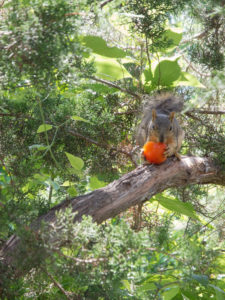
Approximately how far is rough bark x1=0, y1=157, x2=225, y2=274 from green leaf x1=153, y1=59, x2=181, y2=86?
A: 1.15 ft

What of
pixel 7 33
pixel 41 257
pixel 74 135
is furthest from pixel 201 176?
pixel 7 33

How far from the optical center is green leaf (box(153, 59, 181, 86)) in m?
1.59

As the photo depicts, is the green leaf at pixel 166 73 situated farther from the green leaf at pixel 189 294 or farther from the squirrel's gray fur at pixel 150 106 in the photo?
the green leaf at pixel 189 294

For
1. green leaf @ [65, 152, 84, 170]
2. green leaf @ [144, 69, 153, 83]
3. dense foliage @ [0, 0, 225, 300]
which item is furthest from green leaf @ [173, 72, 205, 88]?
green leaf @ [65, 152, 84, 170]

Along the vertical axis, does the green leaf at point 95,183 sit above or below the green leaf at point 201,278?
below

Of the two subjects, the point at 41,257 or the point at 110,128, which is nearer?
the point at 41,257

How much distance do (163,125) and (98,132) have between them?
0.99ft

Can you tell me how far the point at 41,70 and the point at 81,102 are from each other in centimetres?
73

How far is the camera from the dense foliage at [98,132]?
0.82 m

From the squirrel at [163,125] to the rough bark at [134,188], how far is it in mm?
91

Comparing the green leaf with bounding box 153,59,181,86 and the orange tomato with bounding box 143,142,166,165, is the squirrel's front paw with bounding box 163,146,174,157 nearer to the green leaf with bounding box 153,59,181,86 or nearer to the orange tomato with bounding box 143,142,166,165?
the orange tomato with bounding box 143,142,166,165

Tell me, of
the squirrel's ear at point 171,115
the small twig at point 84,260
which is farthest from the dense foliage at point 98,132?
the squirrel's ear at point 171,115

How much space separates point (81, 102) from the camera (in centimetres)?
153

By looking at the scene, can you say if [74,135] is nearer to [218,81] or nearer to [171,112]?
[171,112]
